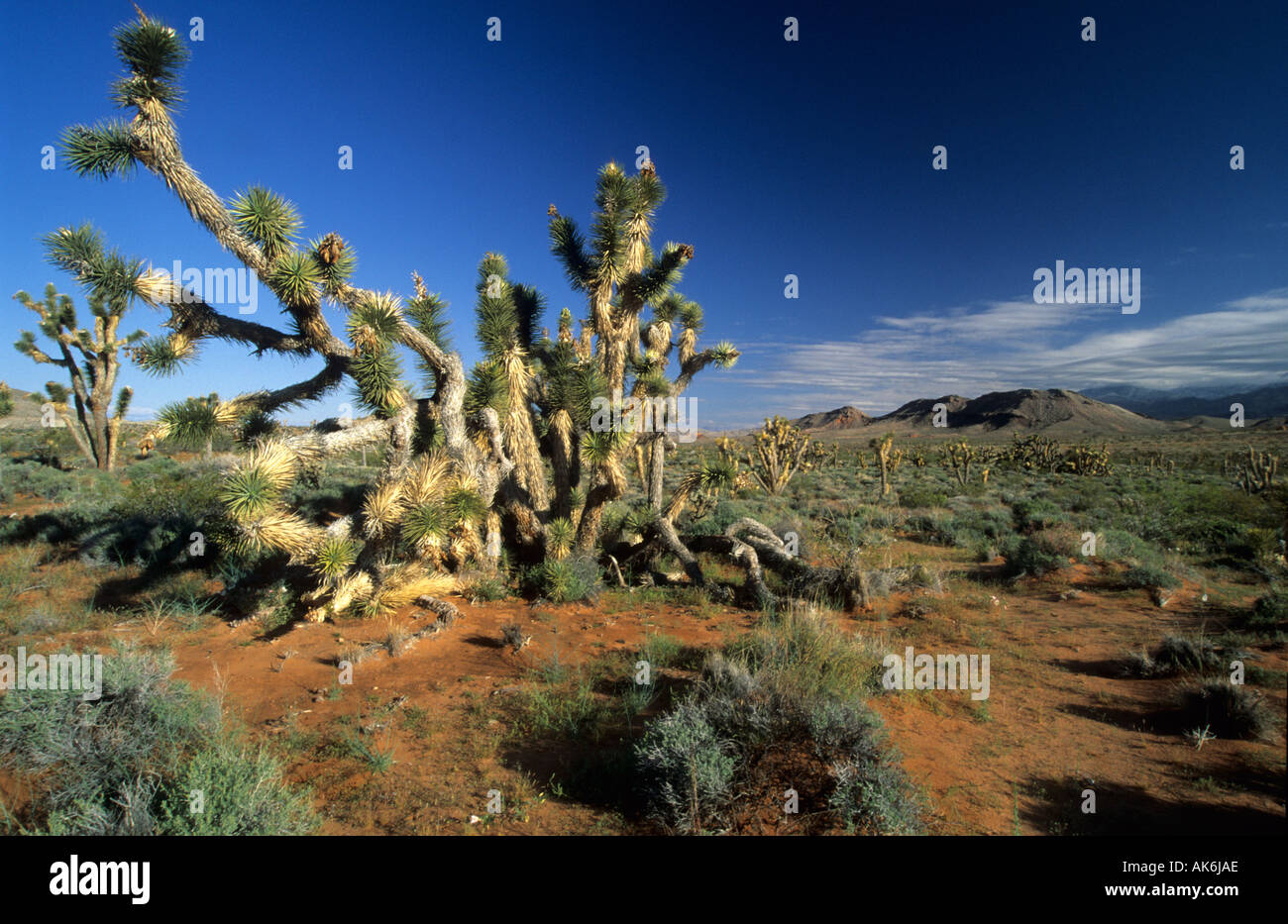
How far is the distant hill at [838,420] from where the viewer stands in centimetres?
8181

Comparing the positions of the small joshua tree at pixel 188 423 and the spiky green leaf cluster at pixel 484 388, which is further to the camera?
the spiky green leaf cluster at pixel 484 388

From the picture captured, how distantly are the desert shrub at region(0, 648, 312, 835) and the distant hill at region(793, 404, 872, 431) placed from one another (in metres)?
83.0

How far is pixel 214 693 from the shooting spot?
4832mm

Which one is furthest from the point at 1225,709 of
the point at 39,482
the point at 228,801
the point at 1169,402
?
the point at 1169,402

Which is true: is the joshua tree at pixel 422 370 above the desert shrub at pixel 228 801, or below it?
above

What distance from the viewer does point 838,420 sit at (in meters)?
83.2

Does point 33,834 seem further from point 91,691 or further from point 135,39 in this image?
point 135,39

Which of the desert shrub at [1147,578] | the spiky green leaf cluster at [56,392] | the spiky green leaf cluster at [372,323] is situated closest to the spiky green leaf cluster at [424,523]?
the spiky green leaf cluster at [372,323]

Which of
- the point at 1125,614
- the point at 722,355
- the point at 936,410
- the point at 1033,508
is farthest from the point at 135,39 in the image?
the point at 1033,508

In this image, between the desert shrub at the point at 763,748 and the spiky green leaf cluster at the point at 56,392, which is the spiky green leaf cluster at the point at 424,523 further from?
the spiky green leaf cluster at the point at 56,392

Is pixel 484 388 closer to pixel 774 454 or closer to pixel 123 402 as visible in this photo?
pixel 774 454

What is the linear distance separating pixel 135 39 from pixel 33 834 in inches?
290

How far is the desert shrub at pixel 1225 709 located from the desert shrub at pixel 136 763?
6.77 meters

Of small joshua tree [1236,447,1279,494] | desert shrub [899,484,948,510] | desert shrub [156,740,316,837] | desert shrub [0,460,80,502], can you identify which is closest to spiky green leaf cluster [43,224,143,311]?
Answer: desert shrub [156,740,316,837]
